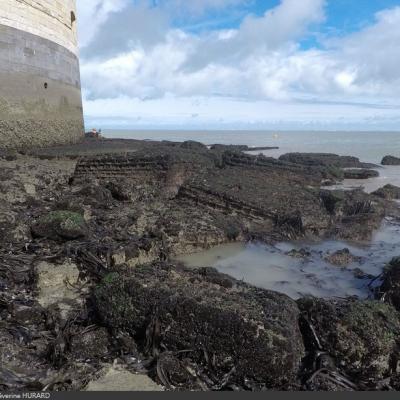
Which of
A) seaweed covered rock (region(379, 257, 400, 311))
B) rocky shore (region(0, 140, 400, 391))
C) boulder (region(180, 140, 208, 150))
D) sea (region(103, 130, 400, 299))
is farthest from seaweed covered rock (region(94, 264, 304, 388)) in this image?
boulder (region(180, 140, 208, 150))

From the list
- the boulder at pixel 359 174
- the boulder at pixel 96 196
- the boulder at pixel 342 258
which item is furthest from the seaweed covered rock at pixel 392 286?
the boulder at pixel 359 174

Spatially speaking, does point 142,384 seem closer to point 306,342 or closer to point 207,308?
point 207,308

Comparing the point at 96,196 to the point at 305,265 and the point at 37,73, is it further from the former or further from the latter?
the point at 37,73

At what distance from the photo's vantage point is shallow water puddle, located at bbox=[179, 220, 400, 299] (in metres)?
5.04

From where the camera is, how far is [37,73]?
10.9m

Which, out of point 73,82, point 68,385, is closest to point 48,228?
point 68,385

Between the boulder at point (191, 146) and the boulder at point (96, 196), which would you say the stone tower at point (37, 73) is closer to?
the boulder at point (96, 196)

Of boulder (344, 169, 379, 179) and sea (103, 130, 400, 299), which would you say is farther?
boulder (344, 169, 379, 179)

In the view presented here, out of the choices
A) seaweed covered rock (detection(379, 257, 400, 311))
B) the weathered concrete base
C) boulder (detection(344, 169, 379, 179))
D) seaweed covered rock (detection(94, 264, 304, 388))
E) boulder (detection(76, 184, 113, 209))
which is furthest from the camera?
boulder (detection(344, 169, 379, 179))

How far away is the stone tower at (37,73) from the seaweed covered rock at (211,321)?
7.72 m

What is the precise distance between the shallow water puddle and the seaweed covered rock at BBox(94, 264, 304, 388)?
1.52 m

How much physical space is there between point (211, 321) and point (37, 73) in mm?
9829

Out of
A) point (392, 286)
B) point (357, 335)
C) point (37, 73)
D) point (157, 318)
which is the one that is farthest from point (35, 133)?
point (357, 335)

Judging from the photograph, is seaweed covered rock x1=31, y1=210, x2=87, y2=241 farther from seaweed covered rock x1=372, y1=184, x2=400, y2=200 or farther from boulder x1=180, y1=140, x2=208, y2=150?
boulder x1=180, y1=140, x2=208, y2=150
